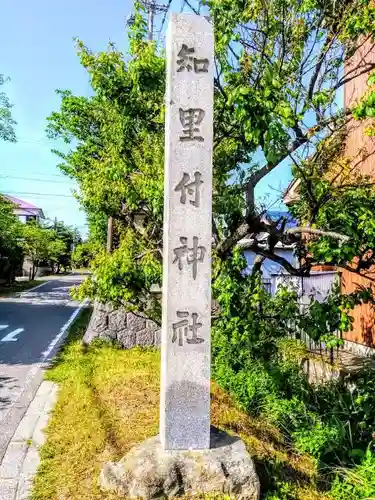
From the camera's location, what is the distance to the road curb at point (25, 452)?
435cm

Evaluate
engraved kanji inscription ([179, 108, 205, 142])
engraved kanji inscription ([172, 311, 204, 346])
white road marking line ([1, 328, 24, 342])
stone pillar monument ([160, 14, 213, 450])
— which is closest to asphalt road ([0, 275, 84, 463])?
white road marking line ([1, 328, 24, 342])

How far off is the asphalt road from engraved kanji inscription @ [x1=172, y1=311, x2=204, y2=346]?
275 centimetres

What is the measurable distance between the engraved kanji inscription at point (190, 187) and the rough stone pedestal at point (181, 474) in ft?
7.63

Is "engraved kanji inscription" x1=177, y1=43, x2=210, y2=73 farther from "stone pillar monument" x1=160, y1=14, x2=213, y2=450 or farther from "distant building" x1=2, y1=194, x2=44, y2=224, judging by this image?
"distant building" x1=2, y1=194, x2=44, y2=224

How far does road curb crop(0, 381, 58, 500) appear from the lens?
4.35 m

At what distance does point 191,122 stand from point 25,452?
413cm

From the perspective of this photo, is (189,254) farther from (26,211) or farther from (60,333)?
(26,211)

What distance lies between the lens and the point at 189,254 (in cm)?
430

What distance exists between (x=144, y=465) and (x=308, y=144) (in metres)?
4.37

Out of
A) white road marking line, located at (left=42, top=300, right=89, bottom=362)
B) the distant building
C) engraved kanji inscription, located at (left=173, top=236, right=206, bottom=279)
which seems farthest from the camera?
the distant building

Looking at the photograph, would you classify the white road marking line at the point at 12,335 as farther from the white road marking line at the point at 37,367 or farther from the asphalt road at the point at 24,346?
the white road marking line at the point at 37,367

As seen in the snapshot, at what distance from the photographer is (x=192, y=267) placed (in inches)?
169

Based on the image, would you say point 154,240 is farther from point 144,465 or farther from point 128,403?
point 144,465

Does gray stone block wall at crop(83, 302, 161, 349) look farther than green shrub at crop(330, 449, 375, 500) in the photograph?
Yes
